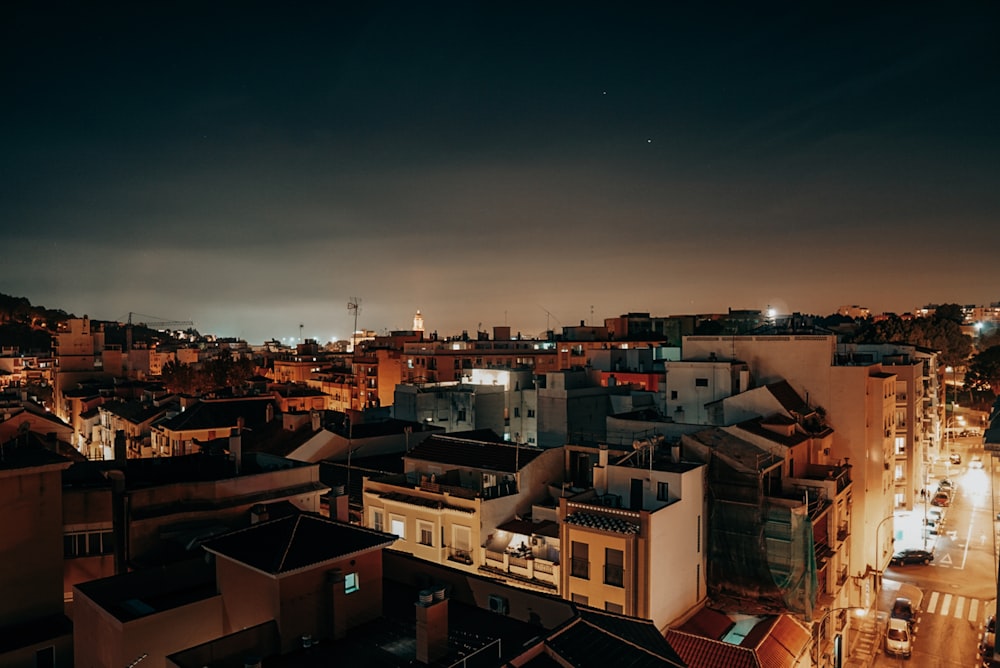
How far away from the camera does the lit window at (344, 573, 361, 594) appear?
575 inches

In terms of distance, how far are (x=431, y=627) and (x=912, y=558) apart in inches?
1524

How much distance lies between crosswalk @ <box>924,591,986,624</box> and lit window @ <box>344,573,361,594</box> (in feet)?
104

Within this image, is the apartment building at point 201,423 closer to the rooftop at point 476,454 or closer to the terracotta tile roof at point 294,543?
the rooftop at point 476,454

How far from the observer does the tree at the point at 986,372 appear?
78500mm

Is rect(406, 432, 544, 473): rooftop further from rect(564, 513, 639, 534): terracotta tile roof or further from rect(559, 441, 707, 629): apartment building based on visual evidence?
rect(564, 513, 639, 534): terracotta tile roof

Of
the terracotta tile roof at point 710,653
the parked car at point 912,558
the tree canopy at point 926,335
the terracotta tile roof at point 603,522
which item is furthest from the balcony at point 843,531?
the tree canopy at point 926,335

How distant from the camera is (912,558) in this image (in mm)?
39844

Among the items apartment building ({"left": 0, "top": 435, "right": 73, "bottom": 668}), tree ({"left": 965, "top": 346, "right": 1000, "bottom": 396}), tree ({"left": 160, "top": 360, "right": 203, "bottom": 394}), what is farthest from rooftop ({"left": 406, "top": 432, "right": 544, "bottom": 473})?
Answer: tree ({"left": 965, "top": 346, "right": 1000, "bottom": 396})

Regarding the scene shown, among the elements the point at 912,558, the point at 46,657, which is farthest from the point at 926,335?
the point at 46,657

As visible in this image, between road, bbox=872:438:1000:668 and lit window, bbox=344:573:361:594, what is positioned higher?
lit window, bbox=344:573:361:594

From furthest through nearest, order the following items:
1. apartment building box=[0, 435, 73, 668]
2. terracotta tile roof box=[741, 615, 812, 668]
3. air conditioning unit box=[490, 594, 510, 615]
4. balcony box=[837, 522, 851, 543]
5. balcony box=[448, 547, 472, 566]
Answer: balcony box=[837, 522, 851, 543] → balcony box=[448, 547, 472, 566] → terracotta tile roof box=[741, 615, 812, 668] → air conditioning unit box=[490, 594, 510, 615] → apartment building box=[0, 435, 73, 668]

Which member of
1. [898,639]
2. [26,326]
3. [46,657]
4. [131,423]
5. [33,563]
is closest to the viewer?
[46,657]

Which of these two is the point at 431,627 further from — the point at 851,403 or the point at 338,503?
the point at 851,403

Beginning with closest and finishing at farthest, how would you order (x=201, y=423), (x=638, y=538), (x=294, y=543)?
(x=294, y=543), (x=638, y=538), (x=201, y=423)
